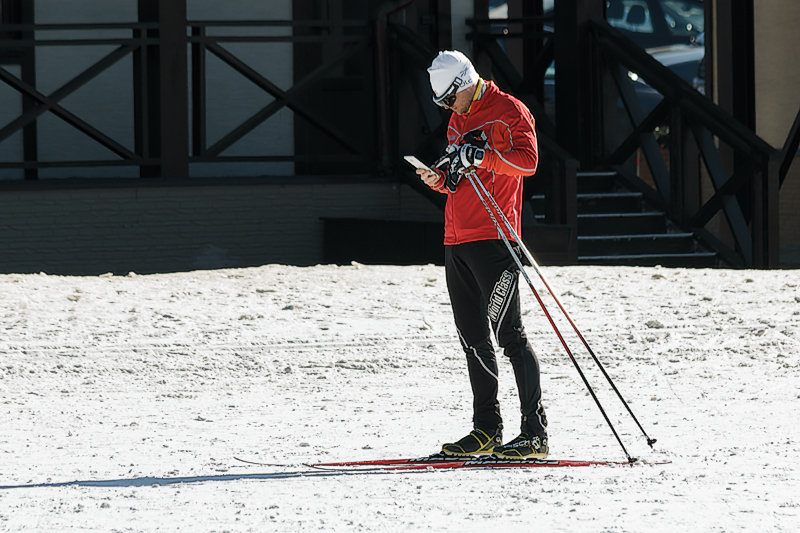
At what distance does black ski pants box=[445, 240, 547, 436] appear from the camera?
5.59 m

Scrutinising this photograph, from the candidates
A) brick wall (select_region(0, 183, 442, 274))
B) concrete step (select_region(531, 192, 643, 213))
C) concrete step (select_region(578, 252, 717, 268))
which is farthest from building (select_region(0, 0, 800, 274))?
concrete step (select_region(531, 192, 643, 213))

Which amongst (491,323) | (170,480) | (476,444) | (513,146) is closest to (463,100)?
(513,146)

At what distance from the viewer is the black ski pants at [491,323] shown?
5594 millimetres

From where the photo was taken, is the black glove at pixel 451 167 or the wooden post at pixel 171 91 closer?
the black glove at pixel 451 167

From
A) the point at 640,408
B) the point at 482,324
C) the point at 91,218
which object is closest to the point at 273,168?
the point at 91,218

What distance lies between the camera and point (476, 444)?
5.79 m

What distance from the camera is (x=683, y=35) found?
22250mm

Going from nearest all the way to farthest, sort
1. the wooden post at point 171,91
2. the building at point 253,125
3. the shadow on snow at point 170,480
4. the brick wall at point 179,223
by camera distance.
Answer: the shadow on snow at point 170,480 < the brick wall at point 179,223 < the building at point 253,125 < the wooden post at point 171,91

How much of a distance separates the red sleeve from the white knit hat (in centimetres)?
21

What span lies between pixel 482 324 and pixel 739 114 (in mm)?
8506

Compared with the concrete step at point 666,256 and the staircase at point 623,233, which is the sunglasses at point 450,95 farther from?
the concrete step at point 666,256

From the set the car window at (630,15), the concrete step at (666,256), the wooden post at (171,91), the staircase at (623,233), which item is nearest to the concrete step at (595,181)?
the staircase at (623,233)

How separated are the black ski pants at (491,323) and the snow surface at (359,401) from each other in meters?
0.32

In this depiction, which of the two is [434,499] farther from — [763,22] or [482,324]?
[763,22]
